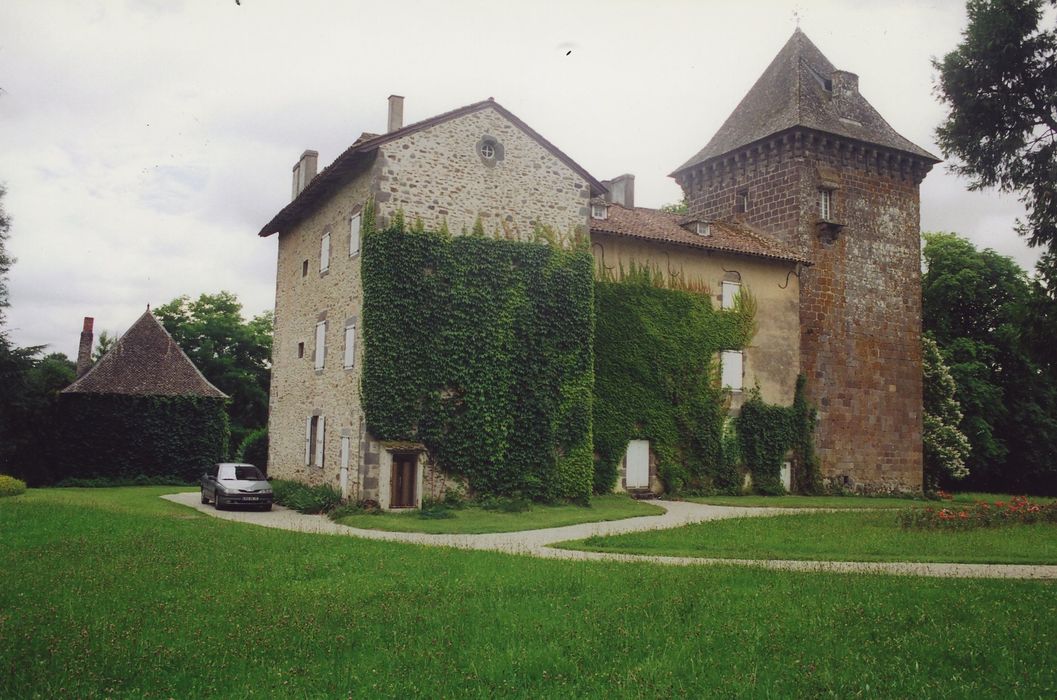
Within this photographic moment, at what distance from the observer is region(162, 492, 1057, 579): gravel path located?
1319 centimetres

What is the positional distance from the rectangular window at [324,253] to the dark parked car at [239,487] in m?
6.58

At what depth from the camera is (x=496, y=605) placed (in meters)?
10.1

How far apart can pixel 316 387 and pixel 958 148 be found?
62.9ft

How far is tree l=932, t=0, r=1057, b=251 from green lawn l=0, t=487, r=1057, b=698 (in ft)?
39.7

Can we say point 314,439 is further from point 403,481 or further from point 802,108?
point 802,108

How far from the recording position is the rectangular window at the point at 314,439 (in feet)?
86.4

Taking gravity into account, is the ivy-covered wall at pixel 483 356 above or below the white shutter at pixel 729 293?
below

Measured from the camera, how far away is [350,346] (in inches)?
964

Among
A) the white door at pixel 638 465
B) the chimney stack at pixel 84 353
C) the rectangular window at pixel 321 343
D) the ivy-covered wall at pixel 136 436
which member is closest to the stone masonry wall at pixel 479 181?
the rectangular window at pixel 321 343

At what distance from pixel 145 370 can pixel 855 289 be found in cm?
2875

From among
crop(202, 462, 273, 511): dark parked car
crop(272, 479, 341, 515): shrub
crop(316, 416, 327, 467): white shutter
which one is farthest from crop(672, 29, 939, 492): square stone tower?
crop(202, 462, 273, 511): dark parked car

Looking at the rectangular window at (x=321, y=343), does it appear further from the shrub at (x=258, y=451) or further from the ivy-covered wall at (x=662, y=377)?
the ivy-covered wall at (x=662, y=377)

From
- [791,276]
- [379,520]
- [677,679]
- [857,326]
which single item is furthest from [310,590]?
[857,326]

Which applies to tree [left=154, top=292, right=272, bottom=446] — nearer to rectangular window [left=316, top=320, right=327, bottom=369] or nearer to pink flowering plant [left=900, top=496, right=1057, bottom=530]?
rectangular window [left=316, top=320, right=327, bottom=369]
